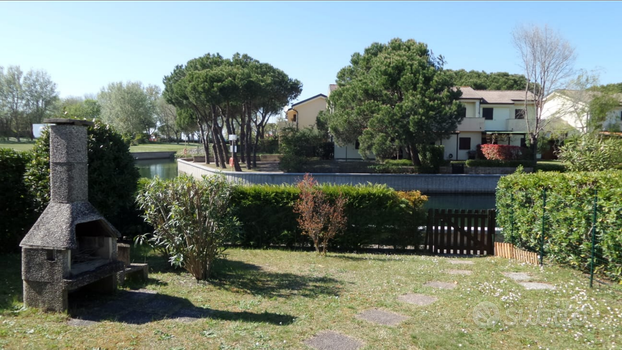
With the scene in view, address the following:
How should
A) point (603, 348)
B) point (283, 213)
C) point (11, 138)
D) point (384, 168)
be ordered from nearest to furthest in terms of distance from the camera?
point (603, 348), point (283, 213), point (384, 168), point (11, 138)

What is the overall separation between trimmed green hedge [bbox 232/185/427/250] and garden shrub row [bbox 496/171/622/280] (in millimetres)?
2432

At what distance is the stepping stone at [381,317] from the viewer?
16.2 ft

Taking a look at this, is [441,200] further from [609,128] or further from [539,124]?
[609,128]

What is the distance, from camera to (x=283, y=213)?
10531 mm

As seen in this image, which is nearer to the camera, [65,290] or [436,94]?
[65,290]

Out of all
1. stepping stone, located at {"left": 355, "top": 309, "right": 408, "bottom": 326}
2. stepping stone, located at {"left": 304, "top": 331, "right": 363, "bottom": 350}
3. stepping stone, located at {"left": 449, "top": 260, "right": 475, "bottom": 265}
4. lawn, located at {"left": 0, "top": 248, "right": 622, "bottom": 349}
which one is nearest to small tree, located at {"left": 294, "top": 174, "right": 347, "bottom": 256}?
lawn, located at {"left": 0, "top": 248, "right": 622, "bottom": 349}

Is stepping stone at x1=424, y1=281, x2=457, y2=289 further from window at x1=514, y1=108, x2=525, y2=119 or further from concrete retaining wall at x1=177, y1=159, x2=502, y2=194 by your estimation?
window at x1=514, y1=108, x2=525, y2=119

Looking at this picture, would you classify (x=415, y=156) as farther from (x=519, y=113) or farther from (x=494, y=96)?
(x=494, y=96)

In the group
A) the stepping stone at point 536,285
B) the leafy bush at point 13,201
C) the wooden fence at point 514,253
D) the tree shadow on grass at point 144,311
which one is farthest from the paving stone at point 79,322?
the wooden fence at point 514,253

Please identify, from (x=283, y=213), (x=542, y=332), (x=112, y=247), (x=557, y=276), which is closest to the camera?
(x=542, y=332)

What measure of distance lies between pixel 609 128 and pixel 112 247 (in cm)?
4359

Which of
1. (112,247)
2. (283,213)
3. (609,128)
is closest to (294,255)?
(283,213)

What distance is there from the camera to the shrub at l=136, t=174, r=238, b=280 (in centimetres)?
654

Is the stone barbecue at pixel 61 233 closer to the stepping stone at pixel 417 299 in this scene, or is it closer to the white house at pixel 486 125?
the stepping stone at pixel 417 299
